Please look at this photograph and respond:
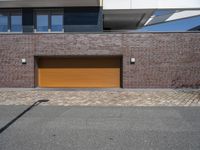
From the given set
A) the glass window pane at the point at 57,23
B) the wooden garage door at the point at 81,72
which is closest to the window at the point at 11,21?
the glass window pane at the point at 57,23

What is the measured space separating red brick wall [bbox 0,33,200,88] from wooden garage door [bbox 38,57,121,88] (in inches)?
26.2

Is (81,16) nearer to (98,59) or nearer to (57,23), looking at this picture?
(57,23)

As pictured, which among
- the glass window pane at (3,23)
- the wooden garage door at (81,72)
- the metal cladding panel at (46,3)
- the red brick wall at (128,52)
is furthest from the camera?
the glass window pane at (3,23)

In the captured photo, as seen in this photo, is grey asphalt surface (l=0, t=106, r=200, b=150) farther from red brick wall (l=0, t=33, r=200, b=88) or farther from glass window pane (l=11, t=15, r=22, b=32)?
glass window pane (l=11, t=15, r=22, b=32)

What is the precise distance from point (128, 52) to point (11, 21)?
862cm

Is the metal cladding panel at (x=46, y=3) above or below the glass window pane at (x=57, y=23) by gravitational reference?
above

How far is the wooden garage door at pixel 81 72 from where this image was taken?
1680 centimetres

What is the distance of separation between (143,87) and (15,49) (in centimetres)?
784

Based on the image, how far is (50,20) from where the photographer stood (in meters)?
18.7

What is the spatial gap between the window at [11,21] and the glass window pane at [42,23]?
1.30 meters

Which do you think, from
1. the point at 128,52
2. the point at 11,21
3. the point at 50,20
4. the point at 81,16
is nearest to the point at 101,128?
the point at 128,52

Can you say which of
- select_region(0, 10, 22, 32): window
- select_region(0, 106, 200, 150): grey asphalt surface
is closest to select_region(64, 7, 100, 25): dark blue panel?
select_region(0, 10, 22, 32): window

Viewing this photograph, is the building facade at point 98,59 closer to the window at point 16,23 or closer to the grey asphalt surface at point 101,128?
the window at point 16,23

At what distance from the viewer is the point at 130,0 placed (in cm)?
1906
